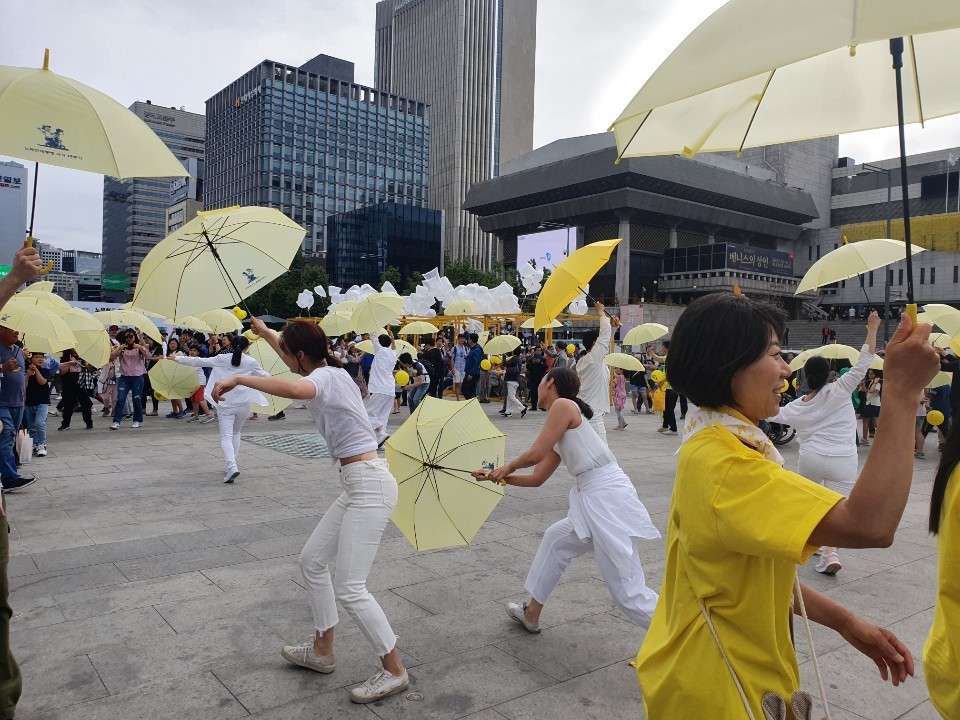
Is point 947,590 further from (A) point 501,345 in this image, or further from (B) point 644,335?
(A) point 501,345

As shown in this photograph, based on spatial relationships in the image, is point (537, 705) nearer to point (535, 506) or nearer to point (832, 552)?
point (832, 552)

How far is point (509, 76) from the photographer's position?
12862cm

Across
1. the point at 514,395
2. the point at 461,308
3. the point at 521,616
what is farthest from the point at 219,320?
the point at 521,616

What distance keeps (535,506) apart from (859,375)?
11.8ft

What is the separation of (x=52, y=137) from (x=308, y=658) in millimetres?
3019

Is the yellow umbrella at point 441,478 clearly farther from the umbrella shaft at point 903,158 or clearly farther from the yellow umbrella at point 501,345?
the yellow umbrella at point 501,345

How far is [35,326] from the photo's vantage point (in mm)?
8031

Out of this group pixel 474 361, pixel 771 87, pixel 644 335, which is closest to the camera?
pixel 771 87

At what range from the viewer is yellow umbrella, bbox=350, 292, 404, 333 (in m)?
14.3

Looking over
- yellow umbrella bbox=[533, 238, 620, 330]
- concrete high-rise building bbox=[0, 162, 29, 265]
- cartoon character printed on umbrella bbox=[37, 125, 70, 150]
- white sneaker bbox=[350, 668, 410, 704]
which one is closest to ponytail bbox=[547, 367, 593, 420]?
white sneaker bbox=[350, 668, 410, 704]

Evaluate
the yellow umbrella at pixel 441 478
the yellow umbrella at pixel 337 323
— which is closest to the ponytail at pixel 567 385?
the yellow umbrella at pixel 441 478

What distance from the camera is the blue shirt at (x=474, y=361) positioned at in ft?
61.2

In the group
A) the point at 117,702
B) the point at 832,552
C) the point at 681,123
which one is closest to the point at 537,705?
the point at 117,702

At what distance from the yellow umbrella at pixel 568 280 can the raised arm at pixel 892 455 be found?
206 inches
